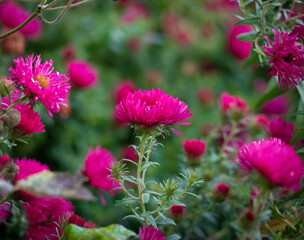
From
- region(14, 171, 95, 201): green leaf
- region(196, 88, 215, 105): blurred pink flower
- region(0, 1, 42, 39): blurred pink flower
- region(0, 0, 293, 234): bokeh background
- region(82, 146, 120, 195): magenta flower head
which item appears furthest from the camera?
region(196, 88, 215, 105): blurred pink flower

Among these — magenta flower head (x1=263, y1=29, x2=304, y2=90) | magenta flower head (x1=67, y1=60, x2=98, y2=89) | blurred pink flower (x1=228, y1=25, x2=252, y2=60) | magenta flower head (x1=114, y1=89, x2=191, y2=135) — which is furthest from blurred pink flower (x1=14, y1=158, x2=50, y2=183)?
blurred pink flower (x1=228, y1=25, x2=252, y2=60)

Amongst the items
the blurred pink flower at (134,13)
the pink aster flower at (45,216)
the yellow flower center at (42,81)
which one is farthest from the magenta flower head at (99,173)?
the blurred pink flower at (134,13)

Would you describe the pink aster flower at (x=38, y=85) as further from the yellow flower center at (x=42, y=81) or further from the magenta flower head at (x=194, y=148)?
the magenta flower head at (x=194, y=148)

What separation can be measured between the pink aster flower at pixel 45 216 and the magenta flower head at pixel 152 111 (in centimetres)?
17

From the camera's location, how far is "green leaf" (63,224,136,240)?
1.49 ft

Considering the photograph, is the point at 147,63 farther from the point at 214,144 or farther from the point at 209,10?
the point at 214,144

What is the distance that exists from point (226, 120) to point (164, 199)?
497 millimetres

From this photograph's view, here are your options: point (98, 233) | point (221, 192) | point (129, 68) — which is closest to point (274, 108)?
point (129, 68)

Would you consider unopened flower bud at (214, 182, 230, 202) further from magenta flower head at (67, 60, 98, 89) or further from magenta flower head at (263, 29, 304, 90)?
magenta flower head at (67, 60, 98, 89)

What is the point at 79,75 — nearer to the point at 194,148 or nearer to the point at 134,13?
the point at 194,148

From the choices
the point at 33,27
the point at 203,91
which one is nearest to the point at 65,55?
the point at 33,27

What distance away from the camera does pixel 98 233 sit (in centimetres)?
46

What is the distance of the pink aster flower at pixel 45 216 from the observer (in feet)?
1.78

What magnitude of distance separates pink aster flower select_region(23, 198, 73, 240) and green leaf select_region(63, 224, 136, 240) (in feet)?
0.28
